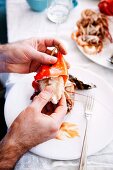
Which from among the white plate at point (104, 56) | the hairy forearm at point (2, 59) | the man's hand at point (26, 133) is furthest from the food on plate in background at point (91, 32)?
the man's hand at point (26, 133)

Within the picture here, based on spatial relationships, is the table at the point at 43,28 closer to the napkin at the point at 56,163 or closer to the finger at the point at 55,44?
the finger at the point at 55,44

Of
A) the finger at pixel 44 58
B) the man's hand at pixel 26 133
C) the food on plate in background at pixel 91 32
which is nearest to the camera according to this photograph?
the man's hand at pixel 26 133

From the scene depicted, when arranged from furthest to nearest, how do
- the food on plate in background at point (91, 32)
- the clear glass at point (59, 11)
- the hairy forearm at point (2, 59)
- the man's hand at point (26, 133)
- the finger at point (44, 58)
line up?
the clear glass at point (59, 11) < the food on plate in background at point (91, 32) < the hairy forearm at point (2, 59) < the finger at point (44, 58) < the man's hand at point (26, 133)

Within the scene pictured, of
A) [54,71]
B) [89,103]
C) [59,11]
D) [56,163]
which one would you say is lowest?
[56,163]

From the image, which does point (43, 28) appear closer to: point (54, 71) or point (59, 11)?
point (59, 11)

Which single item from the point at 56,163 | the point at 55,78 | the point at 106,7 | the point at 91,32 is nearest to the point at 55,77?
the point at 55,78

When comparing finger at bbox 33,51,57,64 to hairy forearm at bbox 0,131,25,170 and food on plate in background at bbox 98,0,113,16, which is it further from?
food on plate in background at bbox 98,0,113,16
